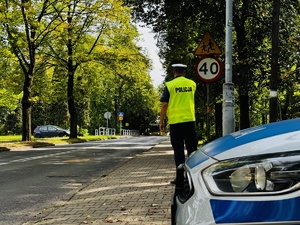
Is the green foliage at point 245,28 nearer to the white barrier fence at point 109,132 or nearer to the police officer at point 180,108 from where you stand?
the police officer at point 180,108

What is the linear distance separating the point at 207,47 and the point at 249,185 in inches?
254

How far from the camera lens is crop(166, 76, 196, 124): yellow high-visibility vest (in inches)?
261

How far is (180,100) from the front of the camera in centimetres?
669

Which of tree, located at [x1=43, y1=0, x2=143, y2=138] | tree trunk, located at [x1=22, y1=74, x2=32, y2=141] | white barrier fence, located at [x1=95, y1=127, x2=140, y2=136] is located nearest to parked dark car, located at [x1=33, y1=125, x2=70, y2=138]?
white barrier fence, located at [x1=95, y1=127, x2=140, y2=136]

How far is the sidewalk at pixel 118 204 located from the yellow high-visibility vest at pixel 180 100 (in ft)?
3.95

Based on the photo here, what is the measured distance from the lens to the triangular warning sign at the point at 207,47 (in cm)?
818

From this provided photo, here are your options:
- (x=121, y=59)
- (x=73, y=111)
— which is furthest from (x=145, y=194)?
(x=73, y=111)

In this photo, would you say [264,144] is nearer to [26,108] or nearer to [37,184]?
[37,184]

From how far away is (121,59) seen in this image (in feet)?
97.9

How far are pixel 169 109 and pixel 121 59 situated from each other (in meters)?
23.5

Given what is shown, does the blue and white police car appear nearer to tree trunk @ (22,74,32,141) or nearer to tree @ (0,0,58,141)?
tree @ (0,0,58,141)

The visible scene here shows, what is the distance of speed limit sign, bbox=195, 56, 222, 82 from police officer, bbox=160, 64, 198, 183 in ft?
4.26

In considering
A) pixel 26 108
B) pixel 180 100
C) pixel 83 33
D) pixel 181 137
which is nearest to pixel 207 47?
pixel 180 100

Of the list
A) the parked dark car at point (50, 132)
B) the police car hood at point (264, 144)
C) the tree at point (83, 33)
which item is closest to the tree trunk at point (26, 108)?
the tree at point (83, 33)
